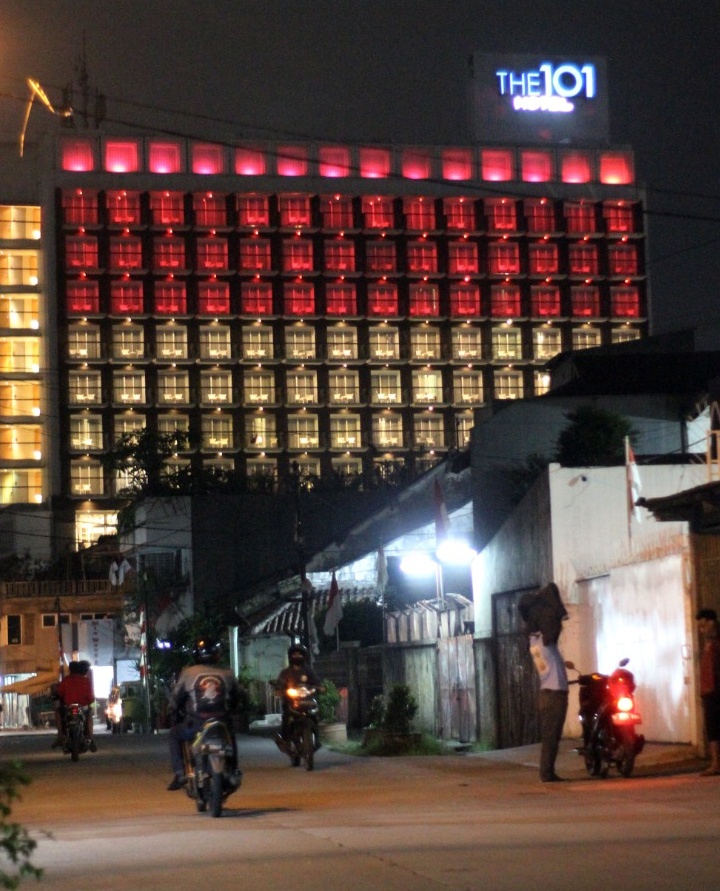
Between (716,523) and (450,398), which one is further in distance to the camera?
(450,398)

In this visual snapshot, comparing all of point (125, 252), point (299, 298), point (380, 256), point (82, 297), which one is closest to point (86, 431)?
point (82, 297)

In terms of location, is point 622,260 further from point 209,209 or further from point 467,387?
point 209,209

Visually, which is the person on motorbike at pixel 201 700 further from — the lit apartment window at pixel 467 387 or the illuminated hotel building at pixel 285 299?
the lit apartment window at pixel 467 387

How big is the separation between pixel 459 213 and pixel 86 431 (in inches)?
1313

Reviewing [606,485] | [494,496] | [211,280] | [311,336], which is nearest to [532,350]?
[311,336]

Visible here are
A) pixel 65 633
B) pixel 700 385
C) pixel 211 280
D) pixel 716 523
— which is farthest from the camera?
pixel 211 280

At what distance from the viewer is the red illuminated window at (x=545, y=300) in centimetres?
12788

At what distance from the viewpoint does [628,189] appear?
129 meters

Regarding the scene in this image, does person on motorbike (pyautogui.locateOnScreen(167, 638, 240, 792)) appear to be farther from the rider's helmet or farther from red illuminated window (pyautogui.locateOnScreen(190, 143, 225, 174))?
red illuminated window (pyautogui.locateOnScreen(190, 143, 225, 174))

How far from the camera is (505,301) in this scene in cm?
12762

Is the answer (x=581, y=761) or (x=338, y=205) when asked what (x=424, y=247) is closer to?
(x=338, y=205)

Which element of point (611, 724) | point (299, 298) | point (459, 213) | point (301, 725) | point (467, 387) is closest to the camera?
point (611, 724)

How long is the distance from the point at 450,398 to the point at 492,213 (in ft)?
49.0

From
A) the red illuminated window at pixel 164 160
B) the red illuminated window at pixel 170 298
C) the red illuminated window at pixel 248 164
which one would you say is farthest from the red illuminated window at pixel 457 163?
the red illuminated window at pixel 170 298
